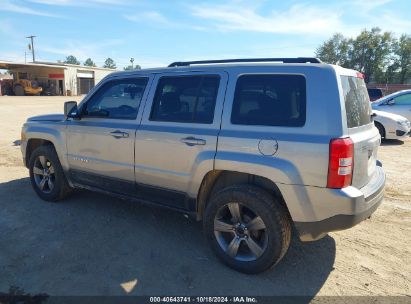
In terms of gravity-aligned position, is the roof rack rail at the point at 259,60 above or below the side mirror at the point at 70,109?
above

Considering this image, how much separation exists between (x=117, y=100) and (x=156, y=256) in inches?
76.3

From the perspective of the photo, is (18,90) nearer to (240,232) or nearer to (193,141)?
(193,141)

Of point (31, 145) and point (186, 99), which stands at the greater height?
point (186, 99)

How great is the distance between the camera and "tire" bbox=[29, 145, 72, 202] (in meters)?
A: 5.00

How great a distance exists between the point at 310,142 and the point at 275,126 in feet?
1.17

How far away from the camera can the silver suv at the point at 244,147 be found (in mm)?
2932

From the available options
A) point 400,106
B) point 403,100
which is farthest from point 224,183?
point 403,100

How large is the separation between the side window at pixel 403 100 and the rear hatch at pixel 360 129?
A: 964cm

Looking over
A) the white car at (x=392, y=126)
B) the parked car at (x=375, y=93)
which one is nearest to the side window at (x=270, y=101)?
the white car at (x=392, y=126)

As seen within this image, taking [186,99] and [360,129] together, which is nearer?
[360,129]

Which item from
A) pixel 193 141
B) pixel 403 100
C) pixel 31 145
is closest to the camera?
pixel 193 141

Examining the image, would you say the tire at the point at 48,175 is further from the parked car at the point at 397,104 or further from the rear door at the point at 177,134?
the parked car at the point at 397,104

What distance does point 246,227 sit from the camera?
11.0 ft

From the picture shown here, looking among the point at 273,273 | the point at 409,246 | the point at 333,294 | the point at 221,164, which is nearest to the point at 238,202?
the point at 221,164
